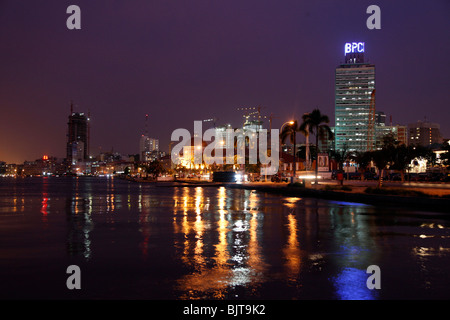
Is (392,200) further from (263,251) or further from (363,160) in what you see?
(363,160)

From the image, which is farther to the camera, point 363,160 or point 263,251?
point 363,160

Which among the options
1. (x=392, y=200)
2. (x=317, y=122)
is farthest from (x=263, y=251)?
(x=317, y=122)

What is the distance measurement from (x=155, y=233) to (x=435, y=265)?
8.52 metres

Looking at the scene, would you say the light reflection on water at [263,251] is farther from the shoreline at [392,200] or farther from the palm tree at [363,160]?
the palm tree at [363,160]

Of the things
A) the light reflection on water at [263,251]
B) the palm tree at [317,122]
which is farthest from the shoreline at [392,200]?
the palm tree at [317,122]

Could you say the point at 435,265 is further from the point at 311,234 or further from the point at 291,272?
the point at 311,234

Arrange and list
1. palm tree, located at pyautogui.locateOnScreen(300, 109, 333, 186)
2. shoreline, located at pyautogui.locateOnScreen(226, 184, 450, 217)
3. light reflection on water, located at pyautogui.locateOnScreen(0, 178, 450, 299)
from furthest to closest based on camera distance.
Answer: palm tree, located at pyautogui.locateOnScreen(300, 109, 333, 186)
shoreline, located at pyautogui.locateOnScreen(226, 184, 450, 217)
light reflection on water, located at pyautogui.locateOnScreen(0, 178, 450, 299)

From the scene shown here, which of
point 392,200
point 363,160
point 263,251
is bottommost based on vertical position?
point 392,200

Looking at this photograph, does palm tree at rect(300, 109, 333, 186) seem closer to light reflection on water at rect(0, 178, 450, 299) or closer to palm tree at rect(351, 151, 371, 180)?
palm tree at rect(351, 151, 371, 180)

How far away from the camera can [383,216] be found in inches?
774

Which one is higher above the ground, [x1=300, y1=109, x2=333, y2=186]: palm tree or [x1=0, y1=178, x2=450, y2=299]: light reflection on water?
[x1=300, y1=109, x2=333, y2=186]: palm tree

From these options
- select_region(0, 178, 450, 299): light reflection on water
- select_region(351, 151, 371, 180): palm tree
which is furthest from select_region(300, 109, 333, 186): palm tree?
select_region(0, 178, 450, 299): light reflection on water
